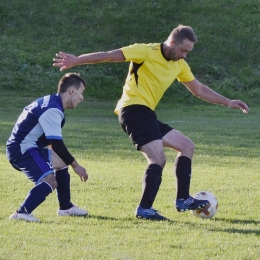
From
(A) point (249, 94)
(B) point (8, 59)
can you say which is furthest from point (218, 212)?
(B) point (8, 59)

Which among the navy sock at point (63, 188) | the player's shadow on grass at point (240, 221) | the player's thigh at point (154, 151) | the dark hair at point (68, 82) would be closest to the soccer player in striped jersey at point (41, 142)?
the dark hair at point (68, 82)

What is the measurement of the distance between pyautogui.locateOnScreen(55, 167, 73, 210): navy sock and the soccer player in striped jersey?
25 centimetres

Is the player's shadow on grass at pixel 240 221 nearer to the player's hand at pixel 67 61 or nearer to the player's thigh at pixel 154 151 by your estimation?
the player's thigh at pixel 154 151

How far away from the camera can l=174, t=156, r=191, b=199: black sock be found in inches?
259

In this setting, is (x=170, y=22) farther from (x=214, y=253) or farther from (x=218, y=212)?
(x=214, y=253)

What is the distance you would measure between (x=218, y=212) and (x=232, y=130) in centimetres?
848

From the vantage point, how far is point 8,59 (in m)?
23.7

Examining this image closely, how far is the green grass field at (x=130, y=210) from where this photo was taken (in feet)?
16.3

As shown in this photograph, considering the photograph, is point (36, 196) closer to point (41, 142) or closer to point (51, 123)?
point (41, 142)

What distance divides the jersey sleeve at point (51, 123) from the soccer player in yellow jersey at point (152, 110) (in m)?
0.51

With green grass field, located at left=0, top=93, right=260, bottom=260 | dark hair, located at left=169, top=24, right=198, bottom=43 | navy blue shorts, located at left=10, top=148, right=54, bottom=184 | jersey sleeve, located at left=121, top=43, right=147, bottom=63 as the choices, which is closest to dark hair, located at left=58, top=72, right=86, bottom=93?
jersey sleeve, located at left=121, top=43, right=147, bottom=63

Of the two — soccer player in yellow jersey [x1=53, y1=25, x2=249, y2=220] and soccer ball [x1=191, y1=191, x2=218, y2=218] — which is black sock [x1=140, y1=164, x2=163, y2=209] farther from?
soccer ball [x1=191, y1=191, x2=218, y2=218]

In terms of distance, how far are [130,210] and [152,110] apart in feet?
3.28

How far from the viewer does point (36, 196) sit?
237 inches
